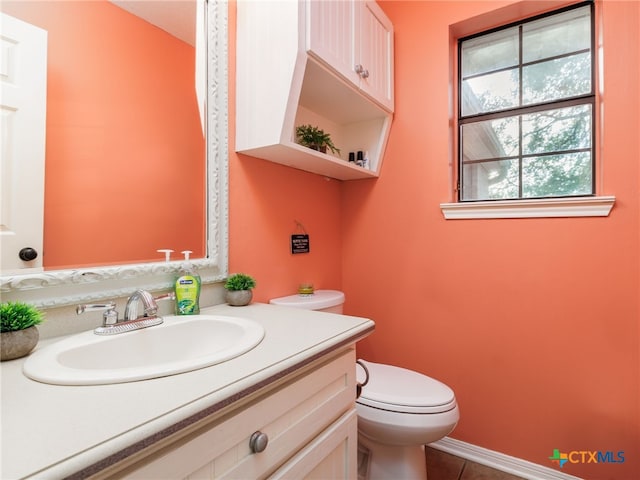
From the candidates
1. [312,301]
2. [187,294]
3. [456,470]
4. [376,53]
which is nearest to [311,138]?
[376,53]

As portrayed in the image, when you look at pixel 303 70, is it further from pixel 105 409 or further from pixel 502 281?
pixel 502 281

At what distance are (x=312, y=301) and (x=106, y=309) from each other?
2.70 feet

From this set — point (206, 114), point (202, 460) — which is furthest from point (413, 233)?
point (202, 460)

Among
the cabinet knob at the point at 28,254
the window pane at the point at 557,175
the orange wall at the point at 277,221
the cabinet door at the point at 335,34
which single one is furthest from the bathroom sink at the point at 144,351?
the window pane at the point at 557,175

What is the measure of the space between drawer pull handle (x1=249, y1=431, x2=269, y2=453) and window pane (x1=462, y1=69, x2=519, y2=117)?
1799 millimetres

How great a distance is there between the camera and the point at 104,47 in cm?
95

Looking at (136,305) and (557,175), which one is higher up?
(557,175)

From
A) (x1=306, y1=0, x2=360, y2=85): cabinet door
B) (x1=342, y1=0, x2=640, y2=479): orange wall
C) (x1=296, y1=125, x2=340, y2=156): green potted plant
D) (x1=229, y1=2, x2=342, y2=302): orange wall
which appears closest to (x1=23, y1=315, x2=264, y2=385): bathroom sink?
(x1=229, y1=2, x2=342, y2=302): orange wall

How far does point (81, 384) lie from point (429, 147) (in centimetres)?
168

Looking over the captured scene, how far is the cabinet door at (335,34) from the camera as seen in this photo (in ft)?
3.88

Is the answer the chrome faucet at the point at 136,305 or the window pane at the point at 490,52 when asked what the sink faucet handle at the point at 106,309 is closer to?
the chrome faucet at the point at 136,305

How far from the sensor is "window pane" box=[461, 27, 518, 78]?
1666 mm

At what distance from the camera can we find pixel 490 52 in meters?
1.72

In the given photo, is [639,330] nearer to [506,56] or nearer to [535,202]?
[535,202]
